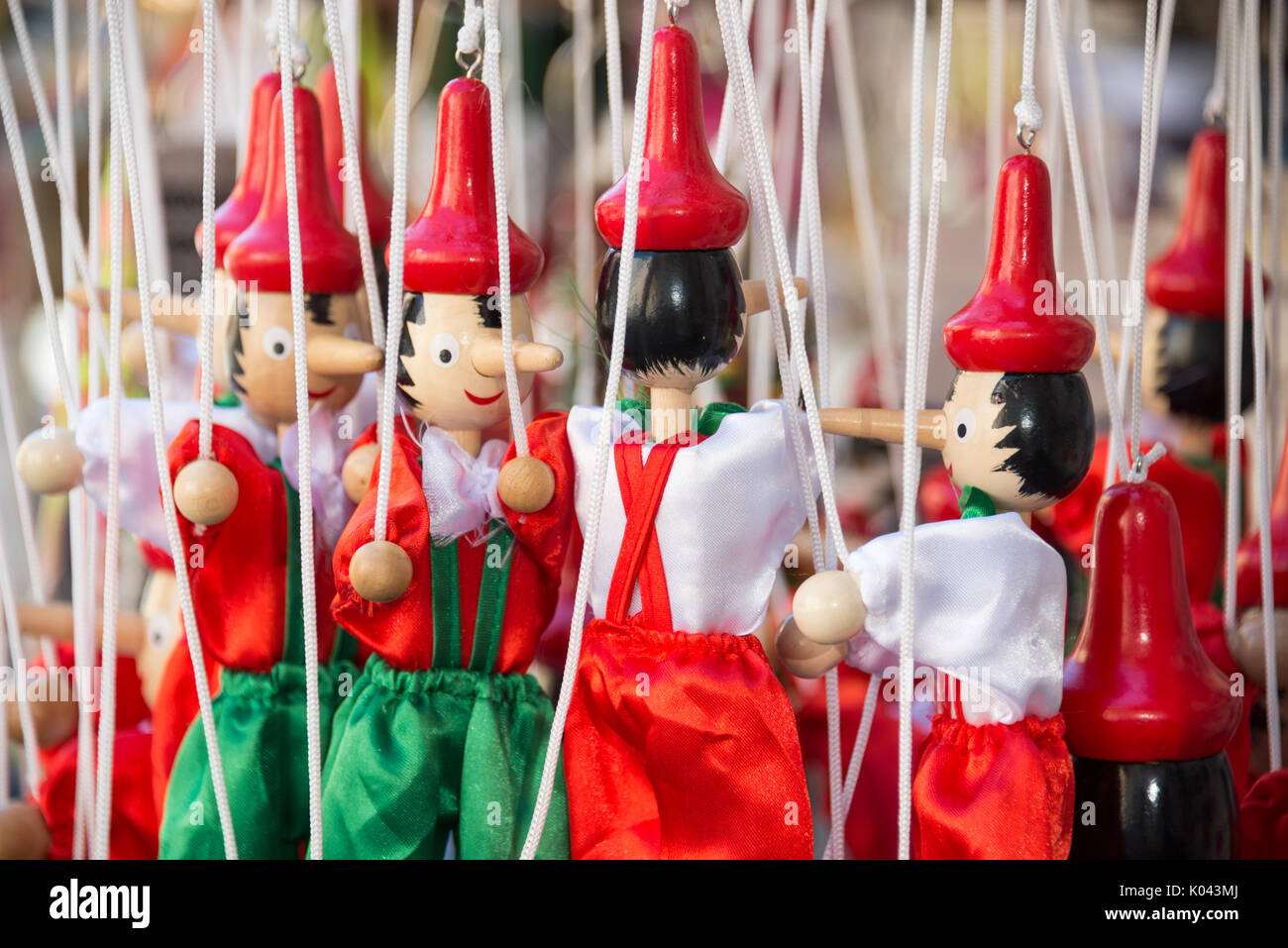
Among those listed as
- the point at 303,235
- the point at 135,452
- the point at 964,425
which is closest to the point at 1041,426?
the point at 964,425

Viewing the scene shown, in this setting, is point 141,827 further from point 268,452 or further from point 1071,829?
point 1071,829

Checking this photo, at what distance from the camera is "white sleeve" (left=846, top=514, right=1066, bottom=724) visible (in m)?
0.76

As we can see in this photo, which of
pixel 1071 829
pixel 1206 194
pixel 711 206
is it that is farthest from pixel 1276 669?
pixel 711 206

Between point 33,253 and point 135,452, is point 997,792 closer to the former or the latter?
point 135,452

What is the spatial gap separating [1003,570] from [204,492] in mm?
479

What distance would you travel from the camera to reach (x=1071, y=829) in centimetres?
78

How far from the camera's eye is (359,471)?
858 mm

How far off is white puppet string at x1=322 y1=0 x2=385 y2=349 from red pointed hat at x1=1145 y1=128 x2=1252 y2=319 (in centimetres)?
64

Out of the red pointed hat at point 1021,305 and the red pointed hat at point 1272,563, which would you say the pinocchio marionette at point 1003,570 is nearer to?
the red pointed hat at point 1021,305

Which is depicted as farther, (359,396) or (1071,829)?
(359,396)

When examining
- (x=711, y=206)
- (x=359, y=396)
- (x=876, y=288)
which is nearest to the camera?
(x=711, y=206)

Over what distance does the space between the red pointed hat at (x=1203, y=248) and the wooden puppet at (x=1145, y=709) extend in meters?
0.32

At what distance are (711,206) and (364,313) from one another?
0.91ft

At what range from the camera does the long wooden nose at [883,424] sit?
0.78 meters
